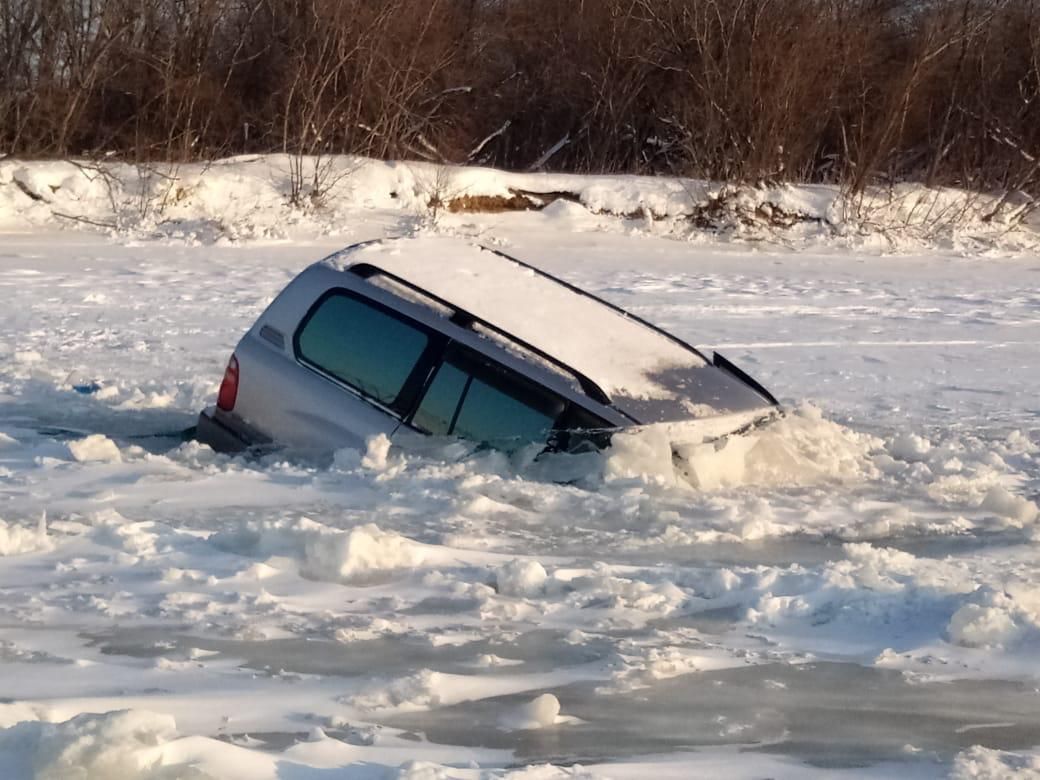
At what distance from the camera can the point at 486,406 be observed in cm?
669

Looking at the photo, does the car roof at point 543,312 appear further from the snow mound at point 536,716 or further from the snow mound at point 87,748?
the snow mound at point 87,748

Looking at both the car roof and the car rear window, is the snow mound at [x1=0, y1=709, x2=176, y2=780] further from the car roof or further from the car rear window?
the car roof

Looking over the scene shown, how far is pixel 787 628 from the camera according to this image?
17.1ft

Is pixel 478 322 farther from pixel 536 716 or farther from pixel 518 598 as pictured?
pixel 536 716

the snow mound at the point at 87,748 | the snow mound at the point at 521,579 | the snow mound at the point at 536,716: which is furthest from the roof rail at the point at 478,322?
the snow mound at the point at 87,748

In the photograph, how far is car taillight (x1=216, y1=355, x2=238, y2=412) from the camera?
23.7ft

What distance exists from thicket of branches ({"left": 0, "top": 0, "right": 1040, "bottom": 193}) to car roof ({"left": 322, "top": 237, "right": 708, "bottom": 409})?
53.3ft

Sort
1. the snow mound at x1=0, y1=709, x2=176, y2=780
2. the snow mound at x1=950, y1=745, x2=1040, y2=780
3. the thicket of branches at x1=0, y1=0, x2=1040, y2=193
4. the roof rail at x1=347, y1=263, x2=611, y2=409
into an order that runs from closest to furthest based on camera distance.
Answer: the snow mound at x1=0, y1=709, x2=176, y2=780 → the snow mound at x1=950, y1=745, x2=1040, y2=780 → the roof rail at x1=347, y1=263, x2=611, y2=409 → the thicket of branches at x1=0, y1=0, x2=1040, y2=193

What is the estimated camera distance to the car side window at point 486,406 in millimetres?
6613

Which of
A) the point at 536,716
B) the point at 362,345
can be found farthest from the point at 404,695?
the point at 362,345

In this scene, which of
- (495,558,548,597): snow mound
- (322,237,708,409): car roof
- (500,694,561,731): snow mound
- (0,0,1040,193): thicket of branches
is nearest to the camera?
(500,694,561,731): snow mound

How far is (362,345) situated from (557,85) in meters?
22.5

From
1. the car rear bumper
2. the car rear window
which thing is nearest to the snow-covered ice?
the car rear bumper

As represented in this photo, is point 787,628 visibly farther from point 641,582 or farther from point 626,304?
point 626,304
